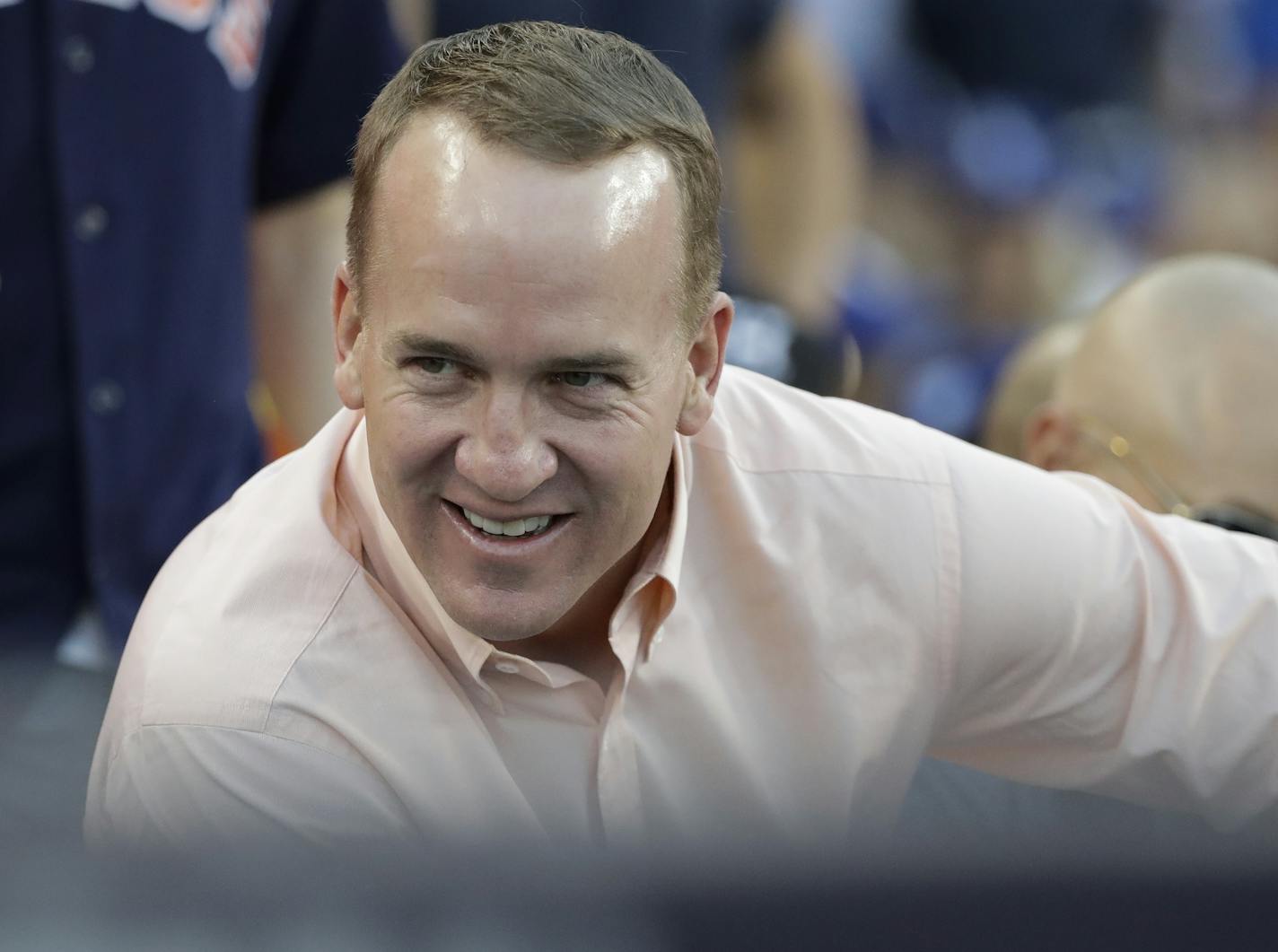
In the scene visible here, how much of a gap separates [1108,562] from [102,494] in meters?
1.20

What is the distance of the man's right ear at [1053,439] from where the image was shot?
107 inches

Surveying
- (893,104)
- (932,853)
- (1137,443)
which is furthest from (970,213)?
(932,853)

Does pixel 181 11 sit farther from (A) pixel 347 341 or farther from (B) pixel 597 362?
(B) pixel 597 362

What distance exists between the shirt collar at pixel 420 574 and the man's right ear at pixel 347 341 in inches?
2.9

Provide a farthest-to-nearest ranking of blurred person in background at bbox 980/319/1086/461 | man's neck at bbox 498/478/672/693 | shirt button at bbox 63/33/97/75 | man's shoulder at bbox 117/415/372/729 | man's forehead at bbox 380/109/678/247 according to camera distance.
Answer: blurred person in background at bbox 980/319/1086/461 < shirt button at bbox 63/33/97/75 < man's neck at bbox 498/478/672/693 < man's shoulder at bbox 117/415/372/729 < man's forehead at bbox 380/109/678/247

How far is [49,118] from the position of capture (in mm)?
2211

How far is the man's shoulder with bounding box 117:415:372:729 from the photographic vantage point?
1.66 meters

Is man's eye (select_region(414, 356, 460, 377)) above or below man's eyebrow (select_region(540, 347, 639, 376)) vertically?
below

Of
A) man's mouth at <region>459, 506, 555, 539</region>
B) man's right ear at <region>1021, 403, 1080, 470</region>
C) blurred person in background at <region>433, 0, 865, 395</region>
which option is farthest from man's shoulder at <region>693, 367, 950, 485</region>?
blurred person in background at <region>433, 0, 865, 395</region>

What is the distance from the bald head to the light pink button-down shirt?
457 mm

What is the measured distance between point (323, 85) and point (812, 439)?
99cm

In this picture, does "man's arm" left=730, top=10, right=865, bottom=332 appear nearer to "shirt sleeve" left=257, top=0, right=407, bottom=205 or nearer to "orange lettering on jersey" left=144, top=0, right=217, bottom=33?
"shirt sleeve" left=257, top=0, right=407, bottom=205

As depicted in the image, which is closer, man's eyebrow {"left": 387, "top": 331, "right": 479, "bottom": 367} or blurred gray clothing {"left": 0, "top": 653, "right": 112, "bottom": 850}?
man's eyebrow {"left": 387, "top": 331, "right": 479, "bottom": 367}

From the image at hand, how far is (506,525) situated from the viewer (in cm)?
164
